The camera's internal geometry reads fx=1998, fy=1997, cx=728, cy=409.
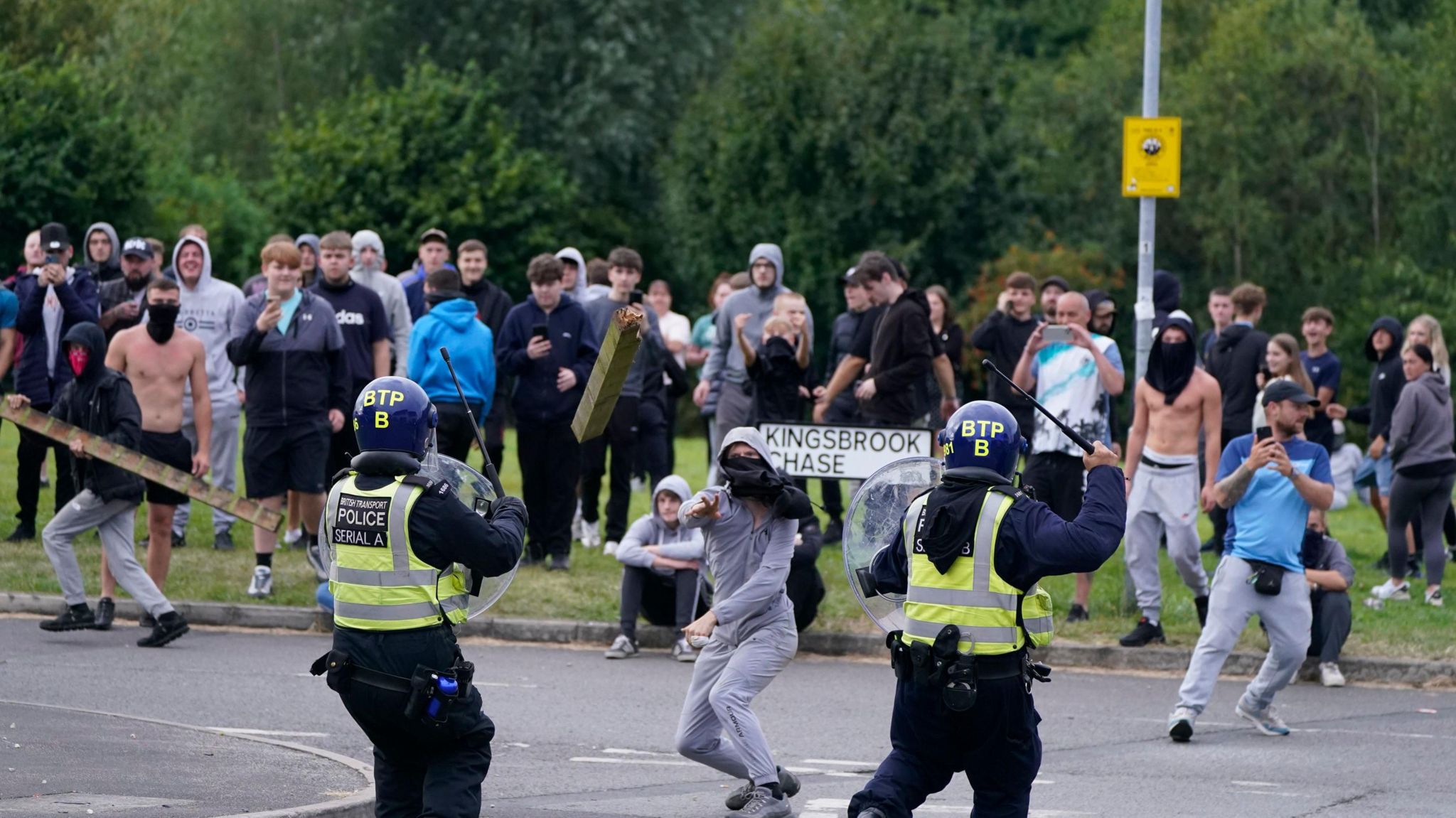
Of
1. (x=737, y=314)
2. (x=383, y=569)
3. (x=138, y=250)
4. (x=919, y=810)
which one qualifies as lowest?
(x=919, y=810)

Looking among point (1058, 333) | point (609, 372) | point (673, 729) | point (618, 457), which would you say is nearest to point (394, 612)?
point (609, 372)

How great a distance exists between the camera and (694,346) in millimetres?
18609

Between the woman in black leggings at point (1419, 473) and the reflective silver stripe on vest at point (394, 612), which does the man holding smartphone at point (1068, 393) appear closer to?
the woman in black leggings at point (1419, 473)

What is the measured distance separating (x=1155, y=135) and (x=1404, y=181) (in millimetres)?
33938

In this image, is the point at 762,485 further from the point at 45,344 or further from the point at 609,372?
the point at 45,344

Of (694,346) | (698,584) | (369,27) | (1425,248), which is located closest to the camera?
(698,584)

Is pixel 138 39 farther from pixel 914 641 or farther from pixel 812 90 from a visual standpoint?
pixel 914 641

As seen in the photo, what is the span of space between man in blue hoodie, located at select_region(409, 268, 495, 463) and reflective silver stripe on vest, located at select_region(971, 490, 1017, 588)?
7920 mm

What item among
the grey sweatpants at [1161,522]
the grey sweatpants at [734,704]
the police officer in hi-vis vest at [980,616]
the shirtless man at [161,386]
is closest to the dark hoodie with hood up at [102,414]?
the shirtless man at [161,386]

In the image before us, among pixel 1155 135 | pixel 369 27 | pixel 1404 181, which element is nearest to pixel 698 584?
pixel 1155 135

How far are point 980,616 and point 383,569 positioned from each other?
6.48ft

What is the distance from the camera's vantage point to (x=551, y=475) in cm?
1455

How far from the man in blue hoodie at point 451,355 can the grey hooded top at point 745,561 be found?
5348 mm

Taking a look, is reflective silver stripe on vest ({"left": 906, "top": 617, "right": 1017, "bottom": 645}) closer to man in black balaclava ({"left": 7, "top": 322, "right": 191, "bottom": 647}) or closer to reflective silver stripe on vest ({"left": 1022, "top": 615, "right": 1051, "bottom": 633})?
reflective silver stripe on vest ({"left": 1022, "top": 615, "right": 1051, "bottom": 633})
